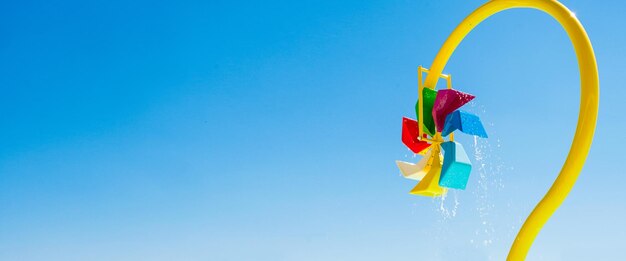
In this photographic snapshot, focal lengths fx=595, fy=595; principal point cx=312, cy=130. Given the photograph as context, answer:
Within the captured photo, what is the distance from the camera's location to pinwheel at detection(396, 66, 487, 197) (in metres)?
8.73

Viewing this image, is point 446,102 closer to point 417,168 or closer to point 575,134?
point 417,168

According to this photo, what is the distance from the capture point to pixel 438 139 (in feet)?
31.1

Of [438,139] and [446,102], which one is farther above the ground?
[446,102]

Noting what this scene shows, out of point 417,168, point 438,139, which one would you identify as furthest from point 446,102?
point 417,168

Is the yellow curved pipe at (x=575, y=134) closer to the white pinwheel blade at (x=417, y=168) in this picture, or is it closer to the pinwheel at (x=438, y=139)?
the pinwheel at (x=438, y=139)

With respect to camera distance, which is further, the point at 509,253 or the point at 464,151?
the point at 464,151

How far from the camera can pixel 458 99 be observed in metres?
8.99

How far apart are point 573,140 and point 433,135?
2.57 m

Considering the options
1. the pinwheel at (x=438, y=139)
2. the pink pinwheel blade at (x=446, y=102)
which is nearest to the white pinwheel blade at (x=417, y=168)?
the pinwheel at (x=438, y=139)

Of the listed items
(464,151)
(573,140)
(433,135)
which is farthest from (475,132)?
(573,140)

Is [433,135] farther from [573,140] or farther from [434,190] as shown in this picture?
[573,140]

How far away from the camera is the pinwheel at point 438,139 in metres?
8.73

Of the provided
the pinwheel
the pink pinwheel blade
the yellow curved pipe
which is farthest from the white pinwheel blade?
the yellow curved pipe

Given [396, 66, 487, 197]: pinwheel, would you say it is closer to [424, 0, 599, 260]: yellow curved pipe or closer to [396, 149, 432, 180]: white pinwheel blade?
[396, 149, 432, 180]: white pinwheel blade
